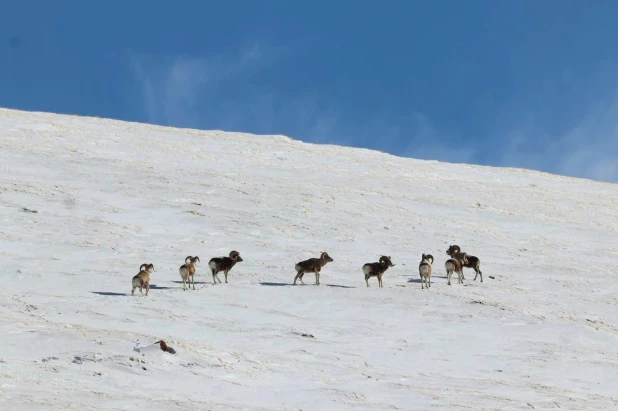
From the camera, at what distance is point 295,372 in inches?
685

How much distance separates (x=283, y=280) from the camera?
27469 millimetres

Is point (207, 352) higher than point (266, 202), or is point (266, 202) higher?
point (266, 202)

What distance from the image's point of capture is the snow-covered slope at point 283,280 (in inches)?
649

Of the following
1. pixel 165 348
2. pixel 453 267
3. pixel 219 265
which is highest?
pixel 453 267

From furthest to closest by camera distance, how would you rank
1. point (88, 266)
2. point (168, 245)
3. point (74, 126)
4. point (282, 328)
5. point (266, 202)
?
point (74, 126)
point (266, 202)
point (168, 245)
point (88, 266)
point (282, 328)

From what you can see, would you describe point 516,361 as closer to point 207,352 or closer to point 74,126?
point 207,352

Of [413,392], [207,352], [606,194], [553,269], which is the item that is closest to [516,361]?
[413,392]

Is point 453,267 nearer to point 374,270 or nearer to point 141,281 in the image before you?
point 374,270

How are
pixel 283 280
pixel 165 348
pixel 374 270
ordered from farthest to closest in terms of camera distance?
pixel 283 280 → pixel 374 270 → pixel 165 348

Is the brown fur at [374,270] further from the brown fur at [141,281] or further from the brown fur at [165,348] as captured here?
the brown fur at [165,348]

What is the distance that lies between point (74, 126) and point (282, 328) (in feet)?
111

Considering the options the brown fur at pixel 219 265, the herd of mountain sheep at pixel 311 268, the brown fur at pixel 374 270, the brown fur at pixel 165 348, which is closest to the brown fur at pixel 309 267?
the herd of mountain sheep at pixel 311 268

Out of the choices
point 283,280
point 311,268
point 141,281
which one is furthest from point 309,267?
point 141,281

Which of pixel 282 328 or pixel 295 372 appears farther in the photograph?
pixel 282 328
